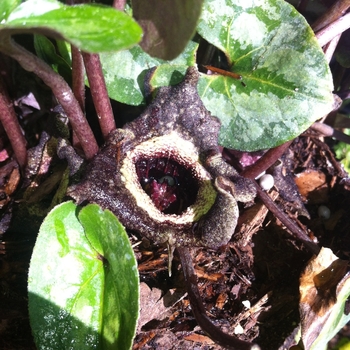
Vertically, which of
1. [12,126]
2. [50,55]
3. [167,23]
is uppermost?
[167,23]

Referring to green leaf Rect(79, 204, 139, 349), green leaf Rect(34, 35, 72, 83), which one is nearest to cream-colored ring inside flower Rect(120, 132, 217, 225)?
green leaf Rect(79, 204, 139, 349)

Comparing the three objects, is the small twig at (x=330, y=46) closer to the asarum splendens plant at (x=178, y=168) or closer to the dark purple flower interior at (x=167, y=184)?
the asarum splendens plant at (x=178, y=168)

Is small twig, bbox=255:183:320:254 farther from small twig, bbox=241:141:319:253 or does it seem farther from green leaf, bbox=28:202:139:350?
green leaf, bbox=28:202:139:350

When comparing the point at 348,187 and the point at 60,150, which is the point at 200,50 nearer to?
the point at 60,150

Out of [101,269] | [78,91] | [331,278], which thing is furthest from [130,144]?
[331,278]

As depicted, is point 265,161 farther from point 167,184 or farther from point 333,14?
point 333,14

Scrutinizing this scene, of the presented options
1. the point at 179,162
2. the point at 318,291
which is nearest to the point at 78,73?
the point at 179,162

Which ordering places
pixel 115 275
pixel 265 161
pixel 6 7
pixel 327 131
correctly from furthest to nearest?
pixel 327 131
pixel 265 161
pixel 115 275
pixel 6 7

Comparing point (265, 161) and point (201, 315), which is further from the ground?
point (265, 161)
